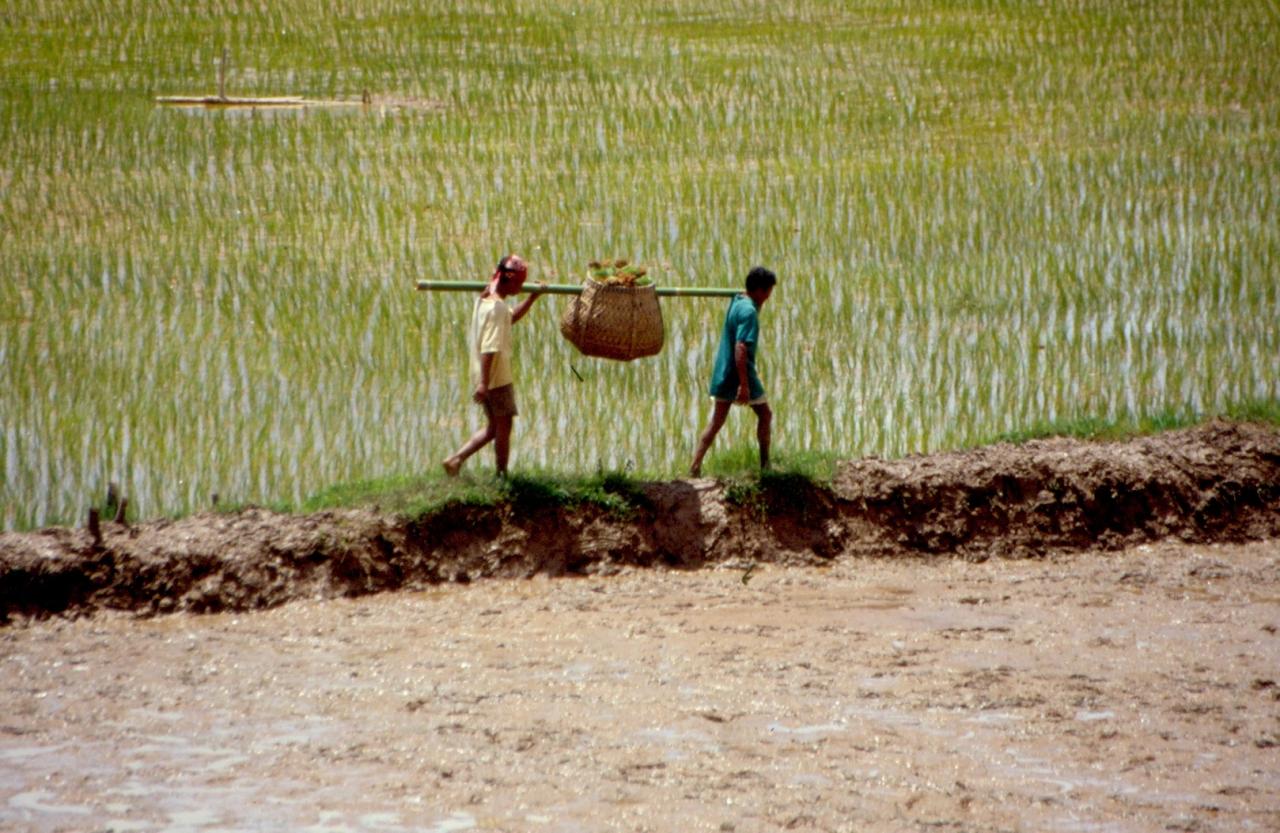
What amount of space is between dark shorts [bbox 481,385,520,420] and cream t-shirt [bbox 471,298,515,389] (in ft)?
0.09

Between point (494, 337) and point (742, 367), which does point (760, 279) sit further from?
point (494, 337)

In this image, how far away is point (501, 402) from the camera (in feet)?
19.8

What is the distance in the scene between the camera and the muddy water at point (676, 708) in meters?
3.92

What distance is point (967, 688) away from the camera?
481 cm

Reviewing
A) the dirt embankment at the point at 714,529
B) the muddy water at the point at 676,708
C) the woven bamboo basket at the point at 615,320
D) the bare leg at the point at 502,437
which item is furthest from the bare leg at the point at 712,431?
the bare leg at the point at 502,437

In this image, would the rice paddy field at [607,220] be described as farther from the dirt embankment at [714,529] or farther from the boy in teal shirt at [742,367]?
the dirt embankment at [714,529]

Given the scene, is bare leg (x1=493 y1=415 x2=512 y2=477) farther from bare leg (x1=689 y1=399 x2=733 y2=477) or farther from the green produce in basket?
bare leg (x1=689 y1=399 x2=733 y2=477)

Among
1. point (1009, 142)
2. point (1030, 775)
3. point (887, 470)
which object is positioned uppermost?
point (1009, 142)

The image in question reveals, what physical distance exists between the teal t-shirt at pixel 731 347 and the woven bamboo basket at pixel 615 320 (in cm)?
28

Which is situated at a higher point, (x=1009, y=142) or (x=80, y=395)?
(x=1009, y=142)

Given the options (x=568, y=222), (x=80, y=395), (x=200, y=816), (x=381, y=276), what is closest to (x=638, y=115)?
(x=568, y=222)


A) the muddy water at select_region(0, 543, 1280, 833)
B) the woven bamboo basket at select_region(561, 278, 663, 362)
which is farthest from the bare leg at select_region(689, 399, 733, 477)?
the muddy water at select_region(0, 543, 1280, 833)

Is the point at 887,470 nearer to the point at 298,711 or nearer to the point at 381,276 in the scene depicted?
the point at 298,711

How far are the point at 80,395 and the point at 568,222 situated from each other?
3.66 meters
